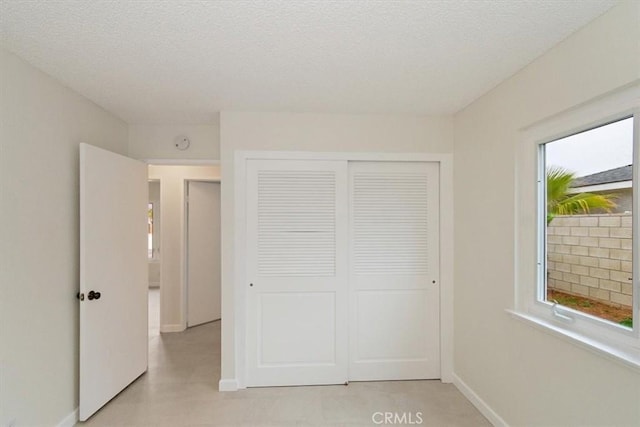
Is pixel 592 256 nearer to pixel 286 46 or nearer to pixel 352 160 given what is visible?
pixel 352 160

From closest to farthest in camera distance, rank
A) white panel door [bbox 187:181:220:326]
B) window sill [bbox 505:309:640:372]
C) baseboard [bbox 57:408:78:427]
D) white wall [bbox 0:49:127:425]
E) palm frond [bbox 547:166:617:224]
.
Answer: window sill [bbox 505:309:640:372]
palm frond [bbox 547:166:617:224]
white wall [bbox 0:49:127:425]
baseboard [bbox 57:408:78:427]
white panel door [bbox 187:181:220:326]

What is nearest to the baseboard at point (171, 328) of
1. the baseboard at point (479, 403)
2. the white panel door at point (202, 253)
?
the white panel door at point (202, 253)

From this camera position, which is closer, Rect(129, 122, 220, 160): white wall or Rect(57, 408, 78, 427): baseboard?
Rect(57, 408, 78, 427): baseboard

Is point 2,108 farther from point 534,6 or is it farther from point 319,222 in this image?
point 534,6

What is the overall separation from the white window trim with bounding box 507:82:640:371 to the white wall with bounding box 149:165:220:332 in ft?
12.1

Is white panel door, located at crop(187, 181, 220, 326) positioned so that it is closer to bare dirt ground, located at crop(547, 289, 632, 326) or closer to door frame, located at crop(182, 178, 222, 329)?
door frame, located at crop(182, 178, 222, 329)

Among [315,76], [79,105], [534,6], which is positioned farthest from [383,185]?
[79,105]

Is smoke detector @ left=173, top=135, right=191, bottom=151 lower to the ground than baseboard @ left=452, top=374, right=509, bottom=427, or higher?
higher

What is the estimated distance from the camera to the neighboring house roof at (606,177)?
146 centimetres

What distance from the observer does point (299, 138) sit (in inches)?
109

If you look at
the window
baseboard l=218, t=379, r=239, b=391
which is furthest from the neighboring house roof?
baseboard l=218, t=379, r=239, b=391

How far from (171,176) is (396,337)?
131 inches

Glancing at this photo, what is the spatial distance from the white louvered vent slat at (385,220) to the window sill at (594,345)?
1.12m

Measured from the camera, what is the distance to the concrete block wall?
1.48 m
